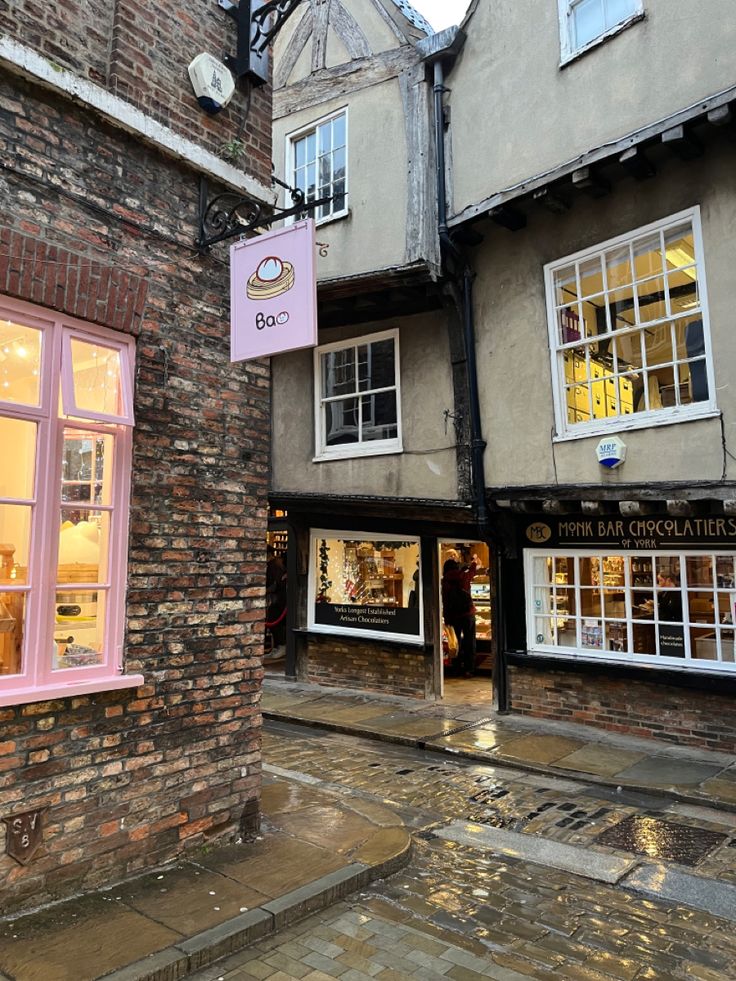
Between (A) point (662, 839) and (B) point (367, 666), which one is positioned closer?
(A) point (662, 839)

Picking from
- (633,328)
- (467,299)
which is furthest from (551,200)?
(633,328)

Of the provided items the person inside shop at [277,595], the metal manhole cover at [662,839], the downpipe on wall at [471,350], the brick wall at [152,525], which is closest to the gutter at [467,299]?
the downpipe on wall at [471,350]

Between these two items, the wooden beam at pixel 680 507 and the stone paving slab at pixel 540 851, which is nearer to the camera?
the stone paving slab at pixel 540 851

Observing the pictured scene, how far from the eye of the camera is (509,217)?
9148 mm

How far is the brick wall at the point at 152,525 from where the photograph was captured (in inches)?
160

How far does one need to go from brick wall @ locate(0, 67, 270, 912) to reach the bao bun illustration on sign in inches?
21.0

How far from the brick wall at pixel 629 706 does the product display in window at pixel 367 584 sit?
7.38ft

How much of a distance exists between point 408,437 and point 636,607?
4.04 metres

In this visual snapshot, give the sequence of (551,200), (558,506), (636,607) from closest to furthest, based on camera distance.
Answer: (551,200) → (558,506) → (636,607)

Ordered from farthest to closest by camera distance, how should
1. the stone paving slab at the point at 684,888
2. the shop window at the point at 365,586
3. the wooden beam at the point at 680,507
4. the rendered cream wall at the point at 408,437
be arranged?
the shop window at the point at 365,586, the rendered cream wall at the point at 408,437, the wooden beam at the point at 680,507, the stone paving slab at the point at 684,888

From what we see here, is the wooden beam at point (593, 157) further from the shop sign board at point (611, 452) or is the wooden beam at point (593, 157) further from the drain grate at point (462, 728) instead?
the drain grate at point (462, 728)

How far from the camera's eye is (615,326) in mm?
8656

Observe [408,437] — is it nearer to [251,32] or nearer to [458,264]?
[458,264]

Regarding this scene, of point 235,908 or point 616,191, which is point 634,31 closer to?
point 616,191
